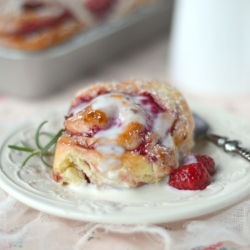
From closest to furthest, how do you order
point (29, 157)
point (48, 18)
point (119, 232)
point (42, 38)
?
point (119, 232) → point (29, 157) → point (42, 38) → point (48, 18)

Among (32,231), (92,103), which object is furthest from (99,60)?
(32,231)

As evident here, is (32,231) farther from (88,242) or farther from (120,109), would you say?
(120,109)

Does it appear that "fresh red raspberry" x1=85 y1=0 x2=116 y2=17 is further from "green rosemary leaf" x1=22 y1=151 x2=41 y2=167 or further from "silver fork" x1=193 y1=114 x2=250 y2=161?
"green rosemary leaf" x1=22 y1=151 x2=41 y2=167

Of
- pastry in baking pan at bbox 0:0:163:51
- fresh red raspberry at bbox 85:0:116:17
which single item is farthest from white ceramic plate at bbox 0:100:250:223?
fresh red raspberry at bbox 85:0:116:17

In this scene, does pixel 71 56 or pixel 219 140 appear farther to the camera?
pixel 71 56

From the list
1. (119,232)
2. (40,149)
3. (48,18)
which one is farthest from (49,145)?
(48,18)

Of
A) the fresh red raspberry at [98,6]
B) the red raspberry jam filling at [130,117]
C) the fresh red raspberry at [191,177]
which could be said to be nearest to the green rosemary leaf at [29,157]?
the red raspberry jam filling at [130,117]

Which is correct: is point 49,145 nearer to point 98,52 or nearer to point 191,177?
point 191,177

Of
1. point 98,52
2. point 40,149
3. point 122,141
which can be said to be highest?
point 122,141
